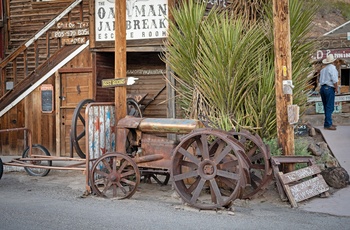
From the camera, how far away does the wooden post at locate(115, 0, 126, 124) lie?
355 inches

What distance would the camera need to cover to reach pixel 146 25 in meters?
11.7

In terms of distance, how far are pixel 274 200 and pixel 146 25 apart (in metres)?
5.48

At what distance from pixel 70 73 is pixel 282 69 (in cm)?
645

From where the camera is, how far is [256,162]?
8.62 metres

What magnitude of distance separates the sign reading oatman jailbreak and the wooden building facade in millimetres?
23

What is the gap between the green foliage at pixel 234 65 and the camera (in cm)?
885

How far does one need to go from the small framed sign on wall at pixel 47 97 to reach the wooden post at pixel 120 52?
15.5ft

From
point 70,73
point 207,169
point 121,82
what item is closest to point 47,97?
point 70,73

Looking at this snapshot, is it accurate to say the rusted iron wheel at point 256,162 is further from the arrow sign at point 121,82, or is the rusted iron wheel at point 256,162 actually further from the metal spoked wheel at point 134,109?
the metal spoked wheel at point 134,109

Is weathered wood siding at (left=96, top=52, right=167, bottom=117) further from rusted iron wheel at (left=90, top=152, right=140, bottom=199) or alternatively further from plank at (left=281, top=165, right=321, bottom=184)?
plank at (left=281, top=165, right=321, bottom=184)

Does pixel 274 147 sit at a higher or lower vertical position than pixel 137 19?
lower

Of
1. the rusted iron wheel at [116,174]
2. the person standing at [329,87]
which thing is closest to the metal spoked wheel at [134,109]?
the rusted iron wheel at [116,174]

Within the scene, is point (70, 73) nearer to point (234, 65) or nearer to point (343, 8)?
point (234, 65)

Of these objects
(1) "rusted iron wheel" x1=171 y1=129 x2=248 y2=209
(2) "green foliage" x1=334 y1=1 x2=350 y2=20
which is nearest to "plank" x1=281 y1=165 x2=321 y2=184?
(1) "rusted iron wheel" x1=171 y1=129 x2=248 y2=209
